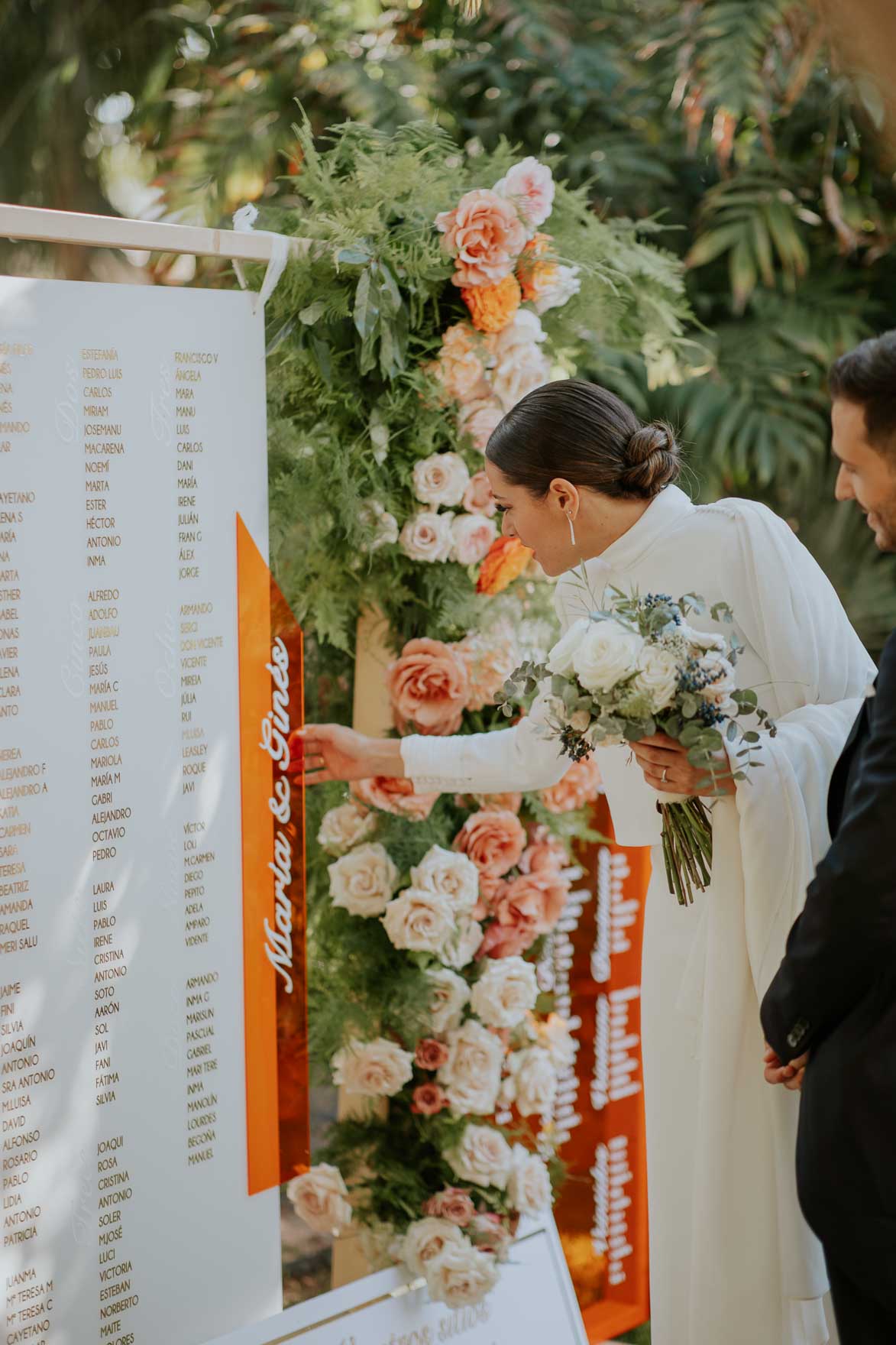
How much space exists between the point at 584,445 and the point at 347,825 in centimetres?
95

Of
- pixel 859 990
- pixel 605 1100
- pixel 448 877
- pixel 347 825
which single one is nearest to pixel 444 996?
pixel 448 877

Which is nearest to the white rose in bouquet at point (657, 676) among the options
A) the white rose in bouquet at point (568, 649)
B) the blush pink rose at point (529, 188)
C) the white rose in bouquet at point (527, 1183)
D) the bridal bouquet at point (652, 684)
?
the bridal bouquet at point (652, 684)

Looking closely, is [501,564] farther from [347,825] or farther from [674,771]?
[674,771]

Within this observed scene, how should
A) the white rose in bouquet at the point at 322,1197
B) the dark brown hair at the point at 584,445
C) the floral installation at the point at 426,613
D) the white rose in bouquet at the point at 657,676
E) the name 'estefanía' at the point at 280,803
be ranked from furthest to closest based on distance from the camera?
the white rose in bouquet at the point at 322,1197 < the floral installation at the point at 426,613 < the name 'estefanía' at the point at 280,803 < the dark brown hair at the point at 584,445 < the white rose in bouquet at the point at 657,676

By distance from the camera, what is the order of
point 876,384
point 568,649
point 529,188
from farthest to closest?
1. point 529,188
2. point 568,649
3. point 876,384

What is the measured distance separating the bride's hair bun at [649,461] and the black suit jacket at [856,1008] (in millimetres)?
628

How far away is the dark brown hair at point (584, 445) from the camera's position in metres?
2.09

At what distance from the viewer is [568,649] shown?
188 cm

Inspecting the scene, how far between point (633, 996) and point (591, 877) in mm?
363

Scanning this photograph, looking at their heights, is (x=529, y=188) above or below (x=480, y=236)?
above

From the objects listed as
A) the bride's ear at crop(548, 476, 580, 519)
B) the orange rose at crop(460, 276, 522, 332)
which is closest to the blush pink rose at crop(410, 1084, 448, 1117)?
the bride's ear at crop(548, 476, 580, 519)

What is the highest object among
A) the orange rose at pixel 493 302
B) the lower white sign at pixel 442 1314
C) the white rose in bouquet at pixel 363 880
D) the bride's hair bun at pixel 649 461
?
the orange rose at pixel 493 302

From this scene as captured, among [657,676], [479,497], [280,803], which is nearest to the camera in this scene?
[657,676]

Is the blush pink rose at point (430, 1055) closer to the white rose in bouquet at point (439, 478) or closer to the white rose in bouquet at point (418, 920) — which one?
the white rose in bouquet at point (418, 920)
